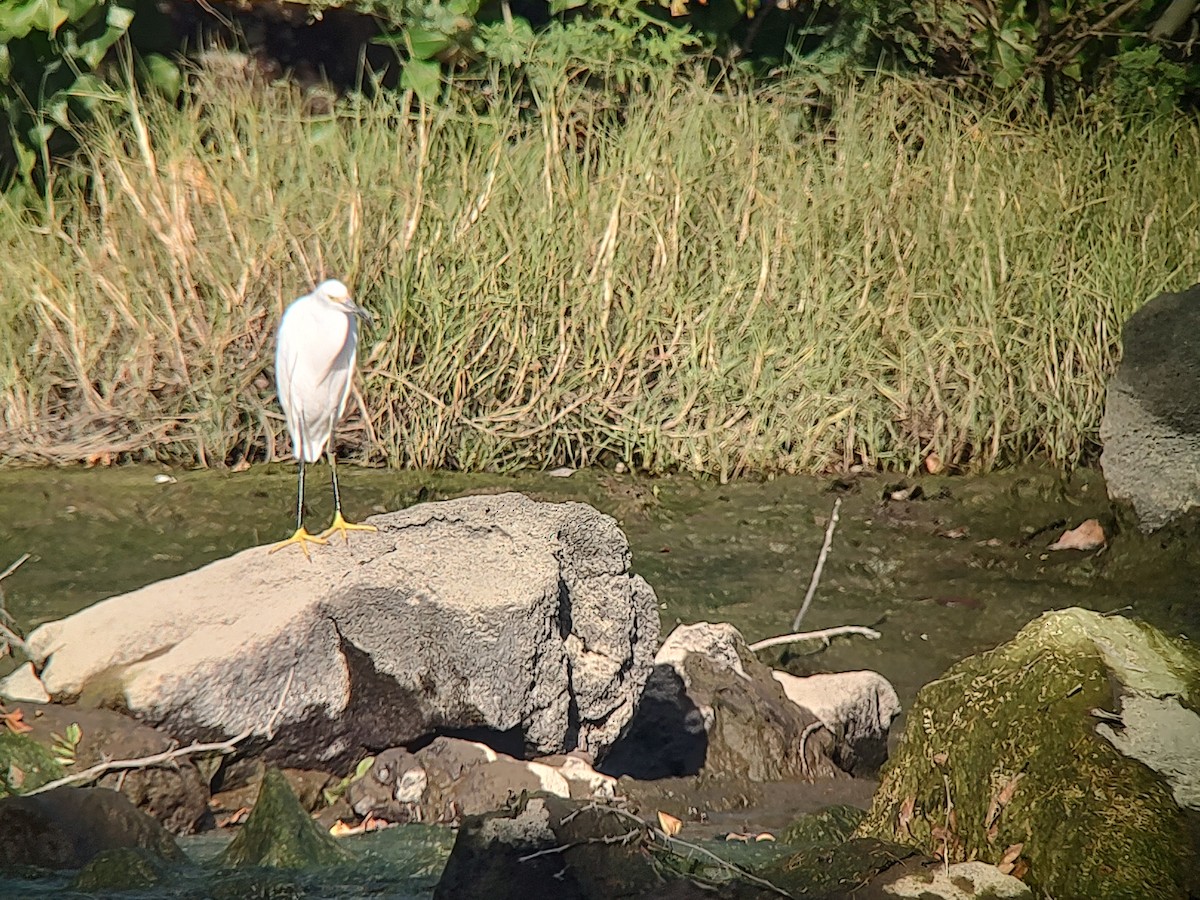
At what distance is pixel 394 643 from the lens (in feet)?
12.4

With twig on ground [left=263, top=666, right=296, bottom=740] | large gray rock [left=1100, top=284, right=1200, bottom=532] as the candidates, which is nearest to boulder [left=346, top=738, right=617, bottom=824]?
twig on ground [left=263, top=666, right=296, bottom=740]

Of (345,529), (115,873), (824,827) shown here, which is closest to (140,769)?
(115,873)

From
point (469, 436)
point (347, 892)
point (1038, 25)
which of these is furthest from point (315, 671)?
point (1038, 25)

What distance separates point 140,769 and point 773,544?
2.77m

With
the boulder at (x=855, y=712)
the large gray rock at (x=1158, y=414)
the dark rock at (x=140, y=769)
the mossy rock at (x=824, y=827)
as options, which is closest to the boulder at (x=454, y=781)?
the dark rock at (x=140, y=769)

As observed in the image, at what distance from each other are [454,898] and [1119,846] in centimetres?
113

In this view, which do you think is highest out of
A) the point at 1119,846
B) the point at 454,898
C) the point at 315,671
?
the point at 1119,846

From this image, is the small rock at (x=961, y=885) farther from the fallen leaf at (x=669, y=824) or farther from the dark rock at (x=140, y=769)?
the dark rock at (x=140, y=769)

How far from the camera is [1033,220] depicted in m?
7.02

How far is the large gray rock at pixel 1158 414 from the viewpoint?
5.68m

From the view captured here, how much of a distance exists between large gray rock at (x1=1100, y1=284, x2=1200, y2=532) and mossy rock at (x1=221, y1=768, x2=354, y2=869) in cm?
361

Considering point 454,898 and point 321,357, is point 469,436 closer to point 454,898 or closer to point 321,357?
point 321,357

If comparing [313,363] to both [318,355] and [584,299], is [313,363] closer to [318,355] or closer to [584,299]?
[318,355]

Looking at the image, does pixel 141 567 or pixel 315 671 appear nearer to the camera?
pixel 315 671
